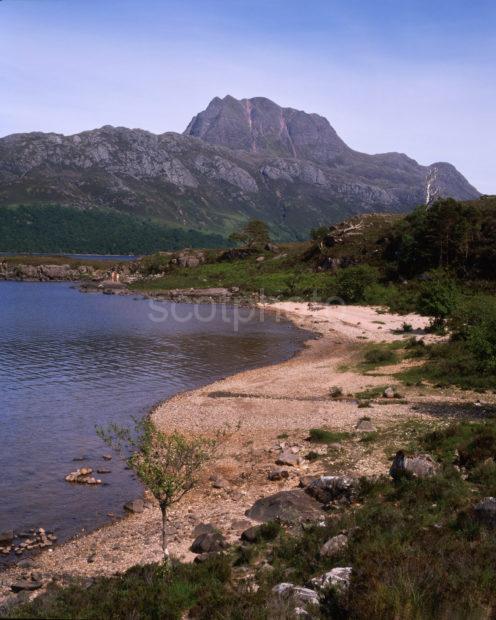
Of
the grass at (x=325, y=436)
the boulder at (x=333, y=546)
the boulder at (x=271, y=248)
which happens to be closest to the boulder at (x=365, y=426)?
the grass at (x=325, y=436)

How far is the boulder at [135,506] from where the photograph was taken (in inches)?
835

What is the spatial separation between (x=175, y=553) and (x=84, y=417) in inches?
690

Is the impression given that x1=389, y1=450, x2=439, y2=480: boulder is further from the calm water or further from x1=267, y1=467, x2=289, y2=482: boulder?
the calm water

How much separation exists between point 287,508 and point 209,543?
3224mm

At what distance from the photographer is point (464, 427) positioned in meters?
23.8

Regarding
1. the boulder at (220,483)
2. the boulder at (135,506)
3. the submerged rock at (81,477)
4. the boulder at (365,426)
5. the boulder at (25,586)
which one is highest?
the boulder at (365,426)

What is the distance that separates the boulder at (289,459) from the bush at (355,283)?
60.5 meters

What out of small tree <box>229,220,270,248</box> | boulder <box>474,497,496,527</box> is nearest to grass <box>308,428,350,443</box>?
boulder <box>474,497,496,527</box>

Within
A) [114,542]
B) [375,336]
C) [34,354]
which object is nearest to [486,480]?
[114,542]

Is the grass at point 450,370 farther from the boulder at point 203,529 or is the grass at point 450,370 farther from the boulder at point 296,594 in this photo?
the boulder at point 296,594

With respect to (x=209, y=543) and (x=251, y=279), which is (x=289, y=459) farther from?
(x=251, y=279)

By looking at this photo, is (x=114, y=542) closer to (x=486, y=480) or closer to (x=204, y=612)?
(x=204, y=612)

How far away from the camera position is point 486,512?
47.3 ft

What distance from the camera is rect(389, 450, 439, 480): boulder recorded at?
1911 centimetres
